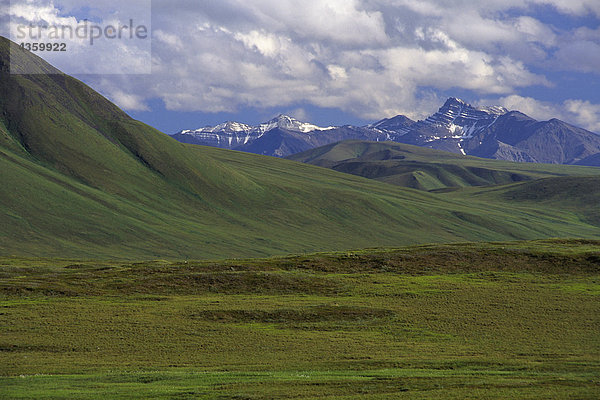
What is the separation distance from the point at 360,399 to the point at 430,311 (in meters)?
49.7

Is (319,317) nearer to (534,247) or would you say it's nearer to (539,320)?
(539,320)

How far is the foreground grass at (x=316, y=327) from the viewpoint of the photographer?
47562mm

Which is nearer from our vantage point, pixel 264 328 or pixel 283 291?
pixel 264 328

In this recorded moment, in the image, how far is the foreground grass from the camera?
4756 centimetres

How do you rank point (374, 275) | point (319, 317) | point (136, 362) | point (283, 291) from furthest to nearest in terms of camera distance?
1. point (374, 275)
2. point (283, 291)
3. point (319, 317)
4. point (136, 362)

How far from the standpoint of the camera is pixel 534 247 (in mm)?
139500

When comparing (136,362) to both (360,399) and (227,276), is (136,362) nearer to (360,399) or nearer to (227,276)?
(360,399)

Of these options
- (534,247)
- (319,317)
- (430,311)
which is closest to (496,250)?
(534,247)

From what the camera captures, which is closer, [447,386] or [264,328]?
[447,386]

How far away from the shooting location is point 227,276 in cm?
11300

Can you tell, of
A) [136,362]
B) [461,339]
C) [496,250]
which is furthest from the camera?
[496,250]

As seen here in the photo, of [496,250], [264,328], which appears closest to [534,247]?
[496,250]

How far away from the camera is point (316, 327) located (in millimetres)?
80875

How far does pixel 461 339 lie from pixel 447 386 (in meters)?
29.1
